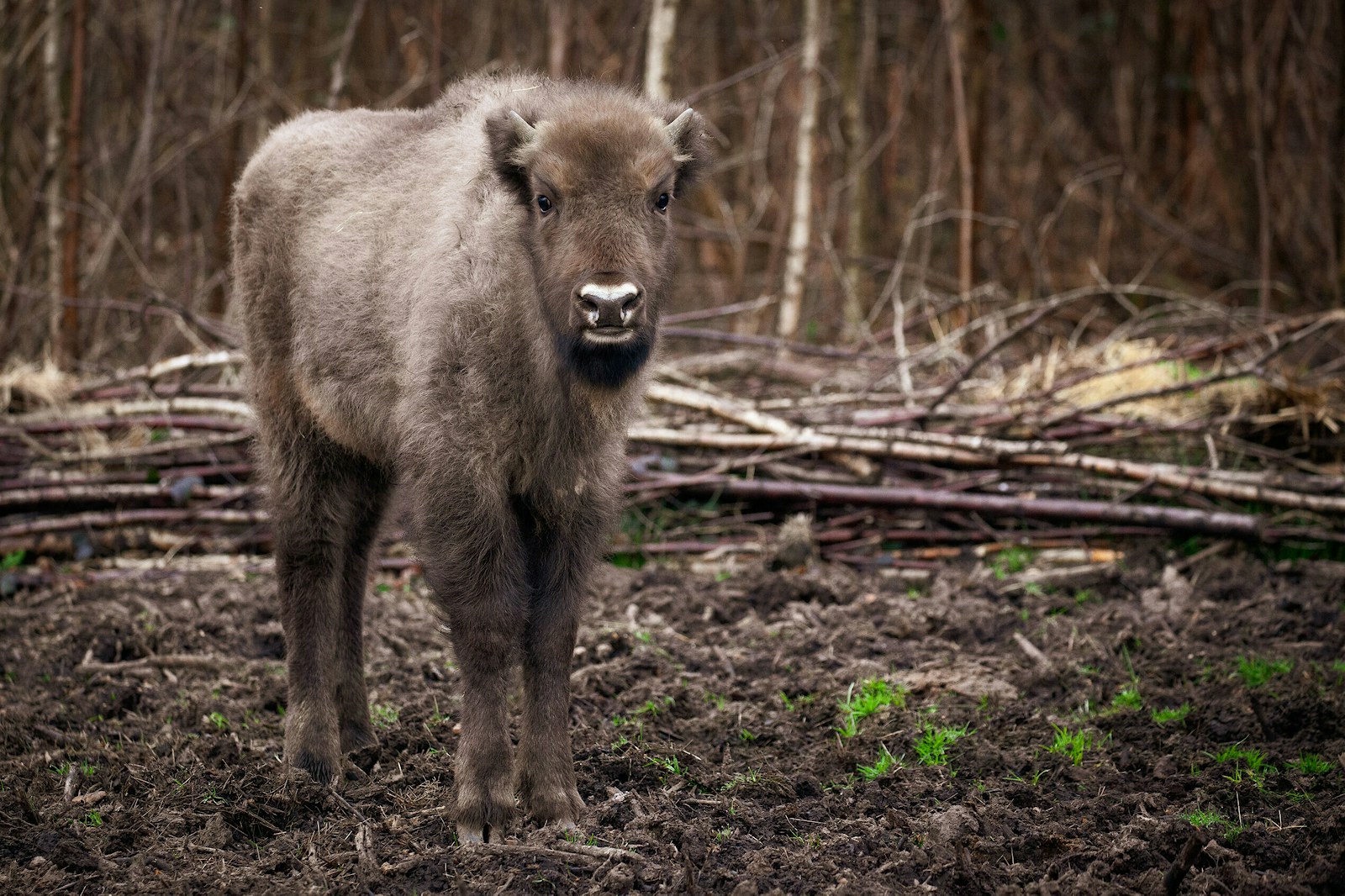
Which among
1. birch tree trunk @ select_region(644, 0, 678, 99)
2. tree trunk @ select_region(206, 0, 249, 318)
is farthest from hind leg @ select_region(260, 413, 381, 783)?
tree trunk @ select_region(206, 0, 249, 318)

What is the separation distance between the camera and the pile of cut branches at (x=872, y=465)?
727 cm

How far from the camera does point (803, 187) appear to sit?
1169 centimetres

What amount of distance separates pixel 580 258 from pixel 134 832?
7.87 ft

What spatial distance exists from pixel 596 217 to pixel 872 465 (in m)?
4.23

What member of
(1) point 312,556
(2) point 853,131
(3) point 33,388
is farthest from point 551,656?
(2) point 853,131

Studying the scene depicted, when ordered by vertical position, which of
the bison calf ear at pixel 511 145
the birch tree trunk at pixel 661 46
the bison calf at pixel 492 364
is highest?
the birch tree trunk at pixel 661 46

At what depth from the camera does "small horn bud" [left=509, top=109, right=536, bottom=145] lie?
407 cm

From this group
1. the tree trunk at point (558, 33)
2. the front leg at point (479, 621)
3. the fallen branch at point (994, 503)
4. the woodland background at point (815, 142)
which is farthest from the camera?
the woodland background at point (815, 142)

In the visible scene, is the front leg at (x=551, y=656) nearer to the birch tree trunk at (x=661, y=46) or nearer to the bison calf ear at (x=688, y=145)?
the bison calf ear at (x=688, y=145)

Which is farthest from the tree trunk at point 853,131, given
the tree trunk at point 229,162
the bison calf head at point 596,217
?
the bison calf head at point 596,217

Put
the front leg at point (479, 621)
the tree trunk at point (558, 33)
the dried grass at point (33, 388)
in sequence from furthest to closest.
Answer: the tree trunk at point (558, 33) → the dried grass at point (33, 388) → the front leg at point (479, 621)

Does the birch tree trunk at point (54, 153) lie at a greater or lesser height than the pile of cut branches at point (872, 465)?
greater

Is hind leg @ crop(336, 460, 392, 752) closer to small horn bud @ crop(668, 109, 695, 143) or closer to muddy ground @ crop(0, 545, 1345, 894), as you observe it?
muddy ground @ crop(0, 545, 1345, 894)

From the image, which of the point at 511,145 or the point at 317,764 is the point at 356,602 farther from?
the point at 511,145
